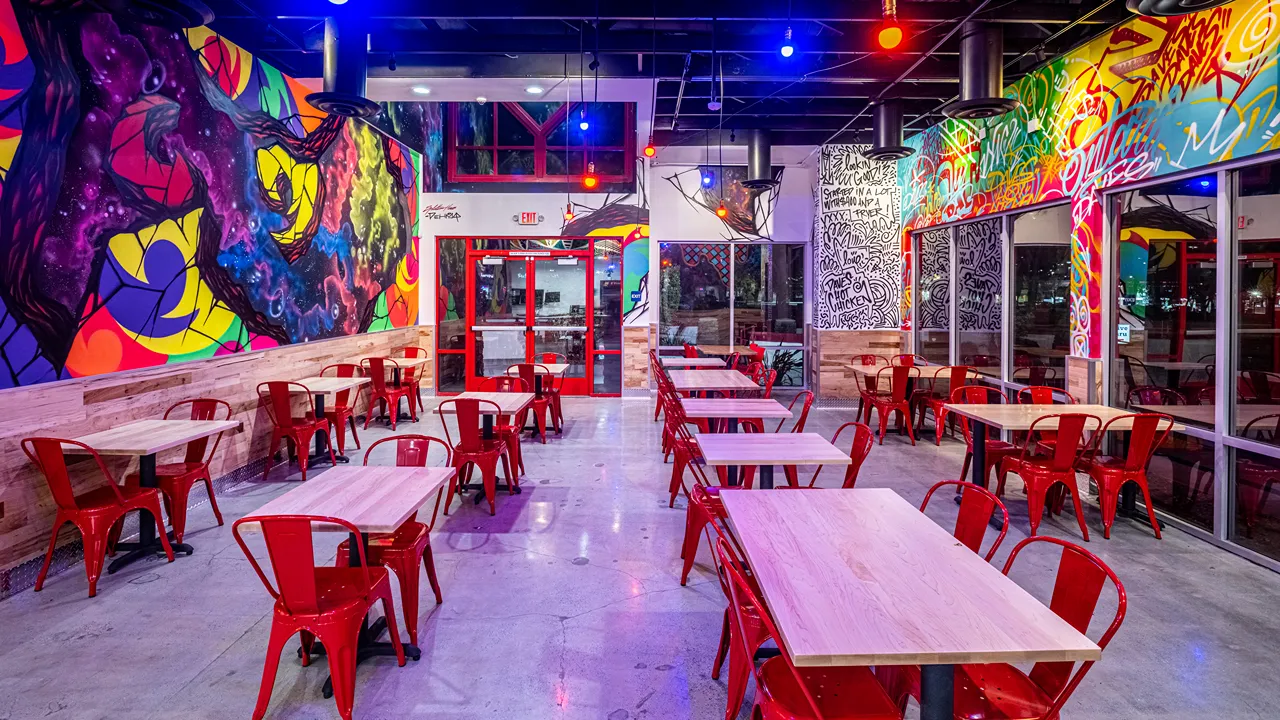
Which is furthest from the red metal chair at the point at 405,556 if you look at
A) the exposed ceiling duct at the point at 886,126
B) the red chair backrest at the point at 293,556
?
the exposed ceiling duct at the point at 886,126

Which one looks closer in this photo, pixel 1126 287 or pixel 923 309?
pixel 1126 287

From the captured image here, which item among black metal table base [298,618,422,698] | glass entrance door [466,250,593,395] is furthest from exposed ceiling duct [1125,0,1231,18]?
glass entrance door [466,250,593,395]

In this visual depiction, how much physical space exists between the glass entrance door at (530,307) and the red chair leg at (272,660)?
8763 mm

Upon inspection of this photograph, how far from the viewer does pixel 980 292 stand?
8359 mm

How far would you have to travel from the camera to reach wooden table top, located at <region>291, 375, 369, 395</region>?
20.6ft

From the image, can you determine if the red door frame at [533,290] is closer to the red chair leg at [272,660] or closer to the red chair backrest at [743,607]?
the red chair leg at [272,660]

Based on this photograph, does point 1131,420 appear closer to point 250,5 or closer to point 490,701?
point 490,701

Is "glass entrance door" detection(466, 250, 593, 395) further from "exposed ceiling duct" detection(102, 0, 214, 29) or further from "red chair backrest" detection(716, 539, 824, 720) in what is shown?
"red chair backrest" detection(716, 539, 824, 720)

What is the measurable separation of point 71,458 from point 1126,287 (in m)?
7.86

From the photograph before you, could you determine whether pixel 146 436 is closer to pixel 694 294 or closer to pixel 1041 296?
pixel 1041 296

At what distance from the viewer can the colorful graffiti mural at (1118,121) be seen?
4.37 metres

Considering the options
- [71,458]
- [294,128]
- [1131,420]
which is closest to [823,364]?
[1131,420]

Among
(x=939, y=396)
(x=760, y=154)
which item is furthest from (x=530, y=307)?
(x=939, y=396)

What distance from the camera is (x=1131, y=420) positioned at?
4836mm
